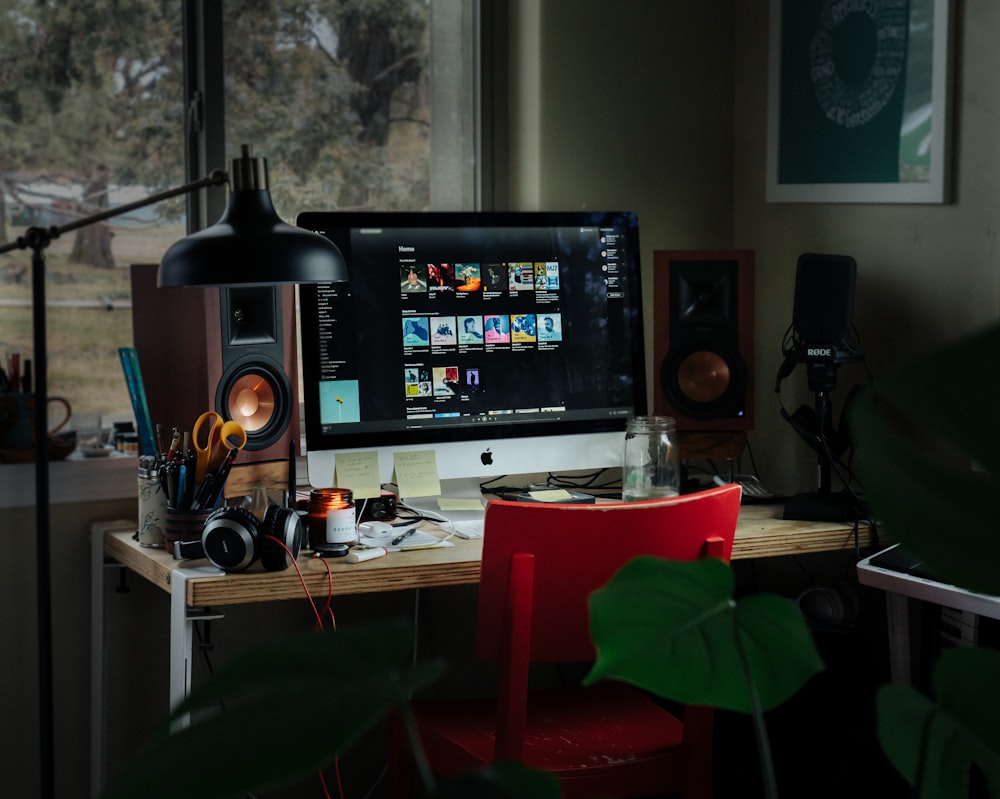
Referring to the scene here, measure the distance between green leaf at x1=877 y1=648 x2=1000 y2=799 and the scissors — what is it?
5.63 ft

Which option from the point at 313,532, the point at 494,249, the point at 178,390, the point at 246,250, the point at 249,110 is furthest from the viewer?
the point at 249,110

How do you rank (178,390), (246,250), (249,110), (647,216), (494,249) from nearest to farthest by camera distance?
(246,250)
(178,390)
(494,249)
(249,110)
(647,216)

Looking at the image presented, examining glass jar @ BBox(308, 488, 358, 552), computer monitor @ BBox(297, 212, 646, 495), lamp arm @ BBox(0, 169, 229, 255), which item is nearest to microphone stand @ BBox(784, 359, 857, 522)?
computer monitor @ BBox(297, 212, 646, 495)

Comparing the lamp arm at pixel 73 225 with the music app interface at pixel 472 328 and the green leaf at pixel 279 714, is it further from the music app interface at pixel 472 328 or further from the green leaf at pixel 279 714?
the green leaf at pixel 279 714

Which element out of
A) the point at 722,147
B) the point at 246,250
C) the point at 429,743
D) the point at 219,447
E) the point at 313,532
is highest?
the point at 722,147

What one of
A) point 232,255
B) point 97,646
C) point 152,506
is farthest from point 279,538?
point 97,646

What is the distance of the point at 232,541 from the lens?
5.98 feet

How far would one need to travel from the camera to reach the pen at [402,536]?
2.03 metres

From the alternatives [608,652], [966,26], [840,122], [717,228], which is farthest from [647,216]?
[608,652]

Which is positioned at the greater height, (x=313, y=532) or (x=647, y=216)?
(x=647, y=216)

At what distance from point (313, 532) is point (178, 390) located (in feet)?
1.19

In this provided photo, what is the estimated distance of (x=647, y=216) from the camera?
272cm

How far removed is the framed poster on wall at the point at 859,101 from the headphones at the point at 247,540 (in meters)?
1.30

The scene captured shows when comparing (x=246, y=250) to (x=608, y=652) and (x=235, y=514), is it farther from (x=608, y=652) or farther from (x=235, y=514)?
(x=608, y=652)
